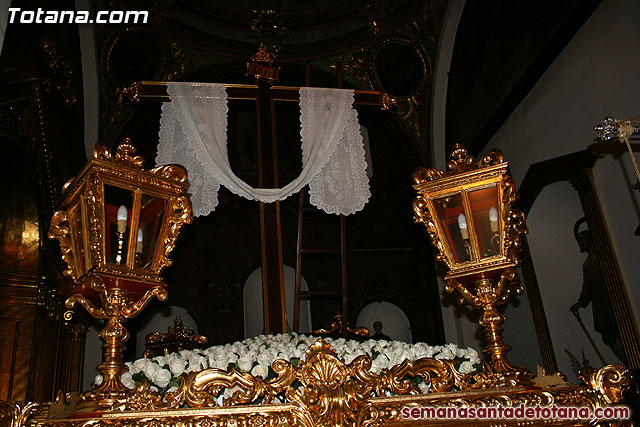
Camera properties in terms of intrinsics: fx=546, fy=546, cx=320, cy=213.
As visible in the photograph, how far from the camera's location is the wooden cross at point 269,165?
3209mm

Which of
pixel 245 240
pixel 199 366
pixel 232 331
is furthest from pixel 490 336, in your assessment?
pixel 245 240

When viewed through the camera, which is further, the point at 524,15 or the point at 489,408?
the point at 524,15

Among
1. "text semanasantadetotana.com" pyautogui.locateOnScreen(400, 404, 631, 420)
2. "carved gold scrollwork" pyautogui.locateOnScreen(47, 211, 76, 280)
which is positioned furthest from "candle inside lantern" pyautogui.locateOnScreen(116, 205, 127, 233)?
"text semanasantadetotana.com" pyautogui.locateOnScreen(400, 404, 631, 420)

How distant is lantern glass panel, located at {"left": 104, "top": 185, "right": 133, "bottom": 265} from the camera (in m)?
2.17

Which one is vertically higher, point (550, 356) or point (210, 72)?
point (210, 72)

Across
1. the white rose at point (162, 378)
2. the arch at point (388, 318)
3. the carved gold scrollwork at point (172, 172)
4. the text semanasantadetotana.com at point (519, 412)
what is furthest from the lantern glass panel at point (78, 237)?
the arch at point (388, 318)

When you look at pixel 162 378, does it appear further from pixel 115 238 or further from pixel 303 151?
pixel 303 151

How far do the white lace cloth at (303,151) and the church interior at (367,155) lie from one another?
0.75 feet

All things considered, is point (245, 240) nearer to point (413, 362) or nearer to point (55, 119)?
point (55, 119)

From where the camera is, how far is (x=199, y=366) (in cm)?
222

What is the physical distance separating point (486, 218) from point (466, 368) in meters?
0.68

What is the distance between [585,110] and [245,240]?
5.06 metres

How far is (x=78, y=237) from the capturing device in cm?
225

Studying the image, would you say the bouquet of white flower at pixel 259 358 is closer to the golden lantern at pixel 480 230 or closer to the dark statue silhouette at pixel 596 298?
the golden lantern at pixel 480 230
